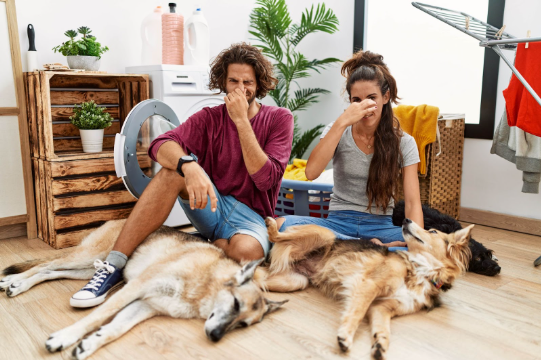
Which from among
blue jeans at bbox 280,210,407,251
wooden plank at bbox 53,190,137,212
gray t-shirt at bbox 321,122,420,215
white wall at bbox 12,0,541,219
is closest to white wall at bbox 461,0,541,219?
white wall at bbox 12,0,541,219

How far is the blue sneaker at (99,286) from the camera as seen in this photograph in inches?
75.1

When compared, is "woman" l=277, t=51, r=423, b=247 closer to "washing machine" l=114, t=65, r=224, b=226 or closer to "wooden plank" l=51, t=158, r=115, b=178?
"washing machine" l=114, t=65, r=224, b=226

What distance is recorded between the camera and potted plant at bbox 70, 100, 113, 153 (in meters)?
3.06

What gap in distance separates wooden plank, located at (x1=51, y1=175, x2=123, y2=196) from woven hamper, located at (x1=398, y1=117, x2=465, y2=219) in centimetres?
214

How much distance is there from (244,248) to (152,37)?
2091 mm

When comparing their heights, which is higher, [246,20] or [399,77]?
[246,20]

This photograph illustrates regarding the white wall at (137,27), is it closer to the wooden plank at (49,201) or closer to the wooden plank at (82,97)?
the wooden plank at (82,97)

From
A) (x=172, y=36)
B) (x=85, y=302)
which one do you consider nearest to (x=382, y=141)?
(x=85, y=302)

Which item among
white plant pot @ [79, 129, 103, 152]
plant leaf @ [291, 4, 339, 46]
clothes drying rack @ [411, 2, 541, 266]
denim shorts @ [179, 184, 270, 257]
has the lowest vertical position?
denim shorts @ [179, 184, 270, 257]

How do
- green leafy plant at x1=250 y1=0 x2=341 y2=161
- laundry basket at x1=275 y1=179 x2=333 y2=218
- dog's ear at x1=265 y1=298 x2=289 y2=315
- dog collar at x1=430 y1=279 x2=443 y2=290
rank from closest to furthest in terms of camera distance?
dog's ear at x1=265 y1=298 x2=289 y2=315
dog collar at x1=430 y1=279 x2=443 y2=290
laundry basket at x1=275 y1=179 x2=333 y2=218
green leafy plant at x1=250 y1=0 x2=341 y2=161

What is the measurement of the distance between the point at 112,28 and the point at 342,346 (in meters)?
2.96

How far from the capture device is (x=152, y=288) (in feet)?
5.75

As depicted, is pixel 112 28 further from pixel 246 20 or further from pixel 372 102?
pixel 372 102

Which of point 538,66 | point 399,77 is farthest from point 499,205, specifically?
point 399,77
